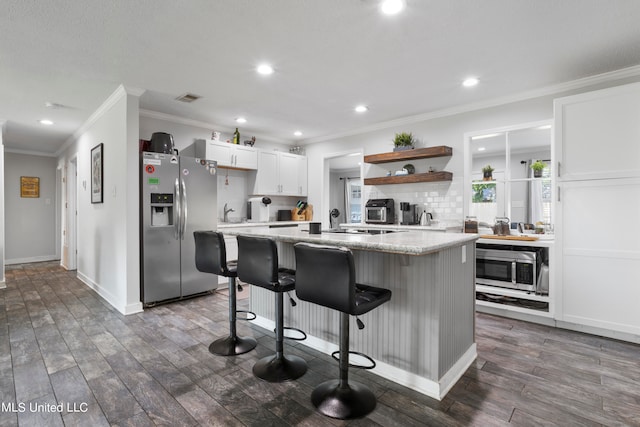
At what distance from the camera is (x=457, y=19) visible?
7.31 feet

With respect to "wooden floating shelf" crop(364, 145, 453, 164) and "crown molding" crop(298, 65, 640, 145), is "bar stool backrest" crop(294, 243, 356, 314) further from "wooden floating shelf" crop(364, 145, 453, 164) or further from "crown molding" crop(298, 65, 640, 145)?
"crown molding" crop(298, 65, 640, 145)

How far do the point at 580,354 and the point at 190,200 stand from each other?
426 cm

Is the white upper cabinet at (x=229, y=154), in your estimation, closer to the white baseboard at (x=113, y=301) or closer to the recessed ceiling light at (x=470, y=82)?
the white baseboard at (x=113, y=301)

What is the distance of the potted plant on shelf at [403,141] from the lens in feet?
14.9

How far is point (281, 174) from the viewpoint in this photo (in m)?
5.78

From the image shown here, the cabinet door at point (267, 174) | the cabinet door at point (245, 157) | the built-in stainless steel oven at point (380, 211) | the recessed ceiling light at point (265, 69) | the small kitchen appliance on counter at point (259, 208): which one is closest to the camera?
the recessed ceiling light at point (265, 69)

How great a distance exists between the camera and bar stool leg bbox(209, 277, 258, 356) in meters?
2.59

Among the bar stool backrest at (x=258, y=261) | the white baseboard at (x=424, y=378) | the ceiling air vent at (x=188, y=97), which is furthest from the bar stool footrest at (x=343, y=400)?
the ceiling air vent at (x=188, y=97)

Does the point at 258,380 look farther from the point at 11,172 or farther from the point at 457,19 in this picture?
the point at 11,172

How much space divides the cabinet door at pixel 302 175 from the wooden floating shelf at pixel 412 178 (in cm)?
149

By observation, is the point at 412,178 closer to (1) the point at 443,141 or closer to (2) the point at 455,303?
(1) the point at 443,141

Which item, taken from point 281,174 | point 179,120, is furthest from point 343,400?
point 281,174

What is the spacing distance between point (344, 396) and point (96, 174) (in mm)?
4330

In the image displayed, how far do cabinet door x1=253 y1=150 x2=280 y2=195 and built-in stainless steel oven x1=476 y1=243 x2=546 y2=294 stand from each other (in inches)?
134
